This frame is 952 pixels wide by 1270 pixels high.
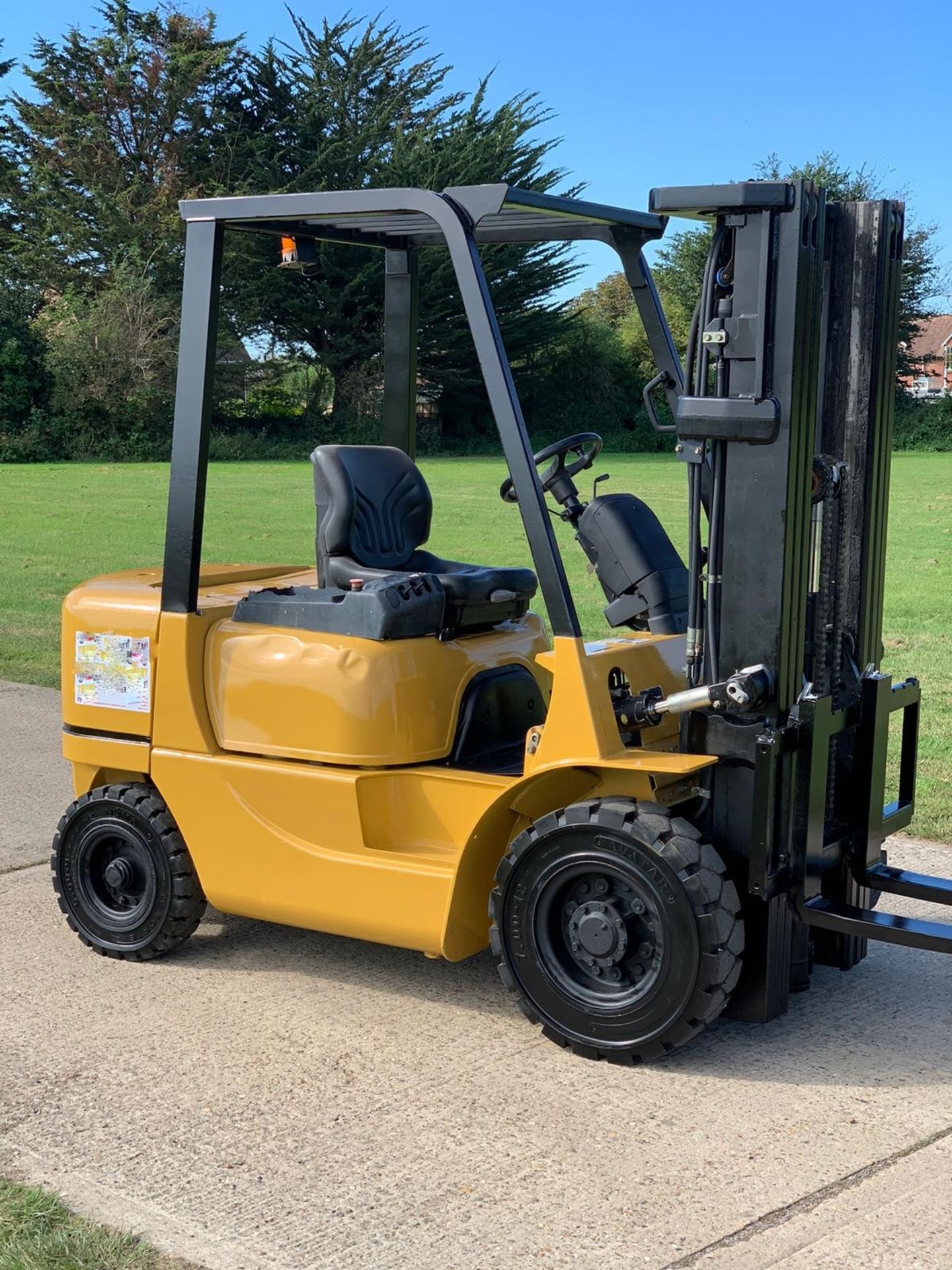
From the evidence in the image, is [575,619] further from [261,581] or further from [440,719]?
[261,581]

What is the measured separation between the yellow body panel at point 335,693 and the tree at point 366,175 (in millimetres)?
31739

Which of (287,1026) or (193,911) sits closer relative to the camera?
(287,1026)

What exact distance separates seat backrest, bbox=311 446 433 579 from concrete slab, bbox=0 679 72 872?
2.06 m

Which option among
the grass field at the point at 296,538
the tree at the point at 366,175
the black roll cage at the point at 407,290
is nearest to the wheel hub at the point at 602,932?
the black roll cage at the point at 407,290

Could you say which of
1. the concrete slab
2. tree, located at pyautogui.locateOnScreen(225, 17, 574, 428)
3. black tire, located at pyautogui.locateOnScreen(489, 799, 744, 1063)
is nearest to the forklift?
black tire, located at pyautogui.locateOnScreen(489, 799, 744, 1063)

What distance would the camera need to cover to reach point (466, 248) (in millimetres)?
4023

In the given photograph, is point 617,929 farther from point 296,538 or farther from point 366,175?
point 366,175

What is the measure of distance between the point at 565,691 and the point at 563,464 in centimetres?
102

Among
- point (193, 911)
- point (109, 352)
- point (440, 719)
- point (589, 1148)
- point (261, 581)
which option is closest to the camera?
point (589, 1148)

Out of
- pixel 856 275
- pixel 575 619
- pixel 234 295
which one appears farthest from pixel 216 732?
pixel 234 295

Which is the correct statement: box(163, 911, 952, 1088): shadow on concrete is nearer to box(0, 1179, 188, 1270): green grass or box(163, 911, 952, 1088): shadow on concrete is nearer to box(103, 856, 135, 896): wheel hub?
box(103, 856, 135, 896): wheel hub

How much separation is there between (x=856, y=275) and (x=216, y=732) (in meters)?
2.33

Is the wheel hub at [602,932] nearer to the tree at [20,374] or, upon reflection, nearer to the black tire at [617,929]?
the black tire at [617,929]

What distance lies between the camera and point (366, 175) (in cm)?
4591
